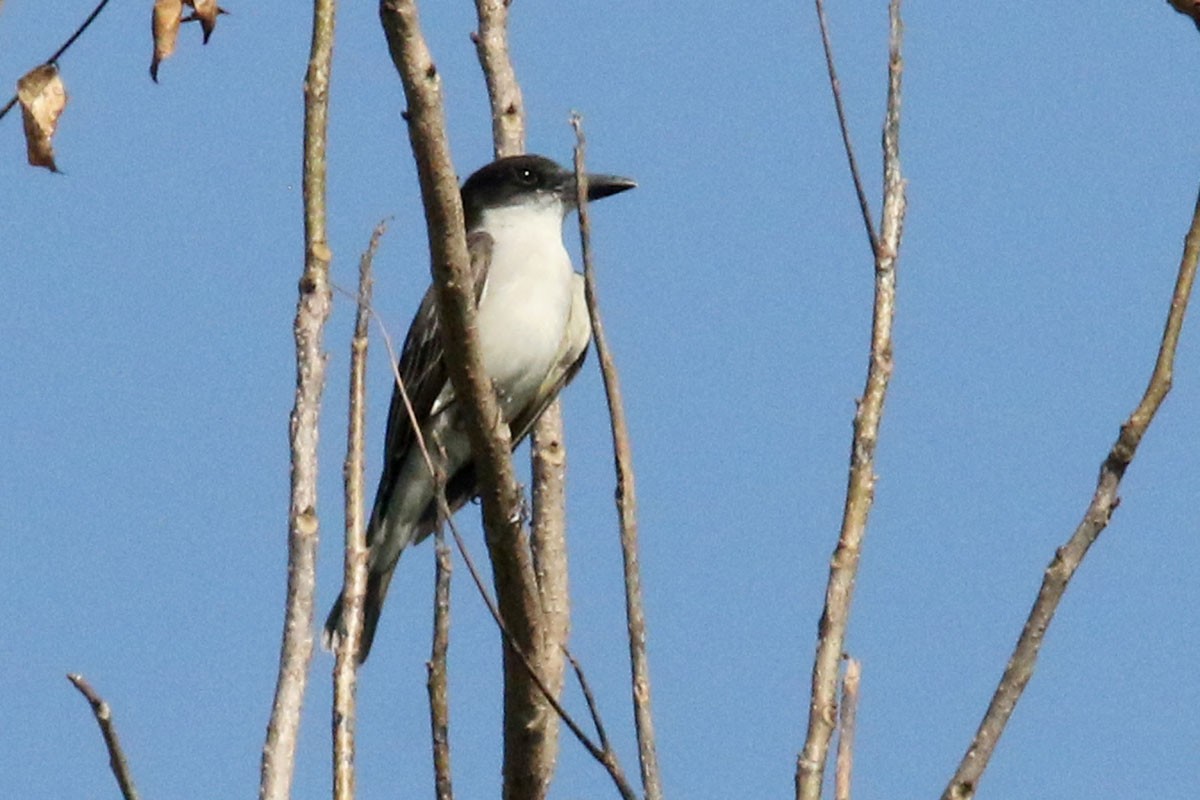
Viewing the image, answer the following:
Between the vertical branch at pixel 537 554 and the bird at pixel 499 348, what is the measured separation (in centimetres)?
40

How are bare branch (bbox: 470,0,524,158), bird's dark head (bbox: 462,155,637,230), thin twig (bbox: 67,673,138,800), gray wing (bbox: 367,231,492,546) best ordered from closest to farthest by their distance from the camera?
thin twig (bbox: 67,673,138,800), bare branch (bbox: 470,0,524,158), gray wing (bbox: 367,231,492,546), bird's dark head (bbox: 462,155,637,230)

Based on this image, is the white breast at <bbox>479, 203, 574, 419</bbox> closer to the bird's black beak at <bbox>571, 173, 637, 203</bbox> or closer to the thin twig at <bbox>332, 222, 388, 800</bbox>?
the bird's black beak at <bbox>571, 173, 637, 203</bbox>

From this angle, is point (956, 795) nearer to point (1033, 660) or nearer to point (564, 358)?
point (1033, 660)

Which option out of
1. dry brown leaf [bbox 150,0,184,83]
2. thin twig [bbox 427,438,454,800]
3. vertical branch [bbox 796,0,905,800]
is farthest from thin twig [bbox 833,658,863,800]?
dry brown leaf [bbox 150,0,184,83]

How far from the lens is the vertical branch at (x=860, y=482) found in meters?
3.29

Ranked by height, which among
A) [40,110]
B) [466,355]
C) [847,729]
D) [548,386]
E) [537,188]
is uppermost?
[537,188]

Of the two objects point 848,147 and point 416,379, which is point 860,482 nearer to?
point 848,147

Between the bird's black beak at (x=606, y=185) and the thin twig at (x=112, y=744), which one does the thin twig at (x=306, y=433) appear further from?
the bird's black beak at (x=606, y=185)

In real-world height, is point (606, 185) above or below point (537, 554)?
above

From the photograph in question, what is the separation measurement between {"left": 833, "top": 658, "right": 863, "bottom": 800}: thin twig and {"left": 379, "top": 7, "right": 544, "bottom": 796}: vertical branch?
64cm

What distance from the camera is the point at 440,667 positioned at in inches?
144

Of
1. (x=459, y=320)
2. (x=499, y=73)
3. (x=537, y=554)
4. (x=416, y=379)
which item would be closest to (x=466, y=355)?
(x=459, y=320)

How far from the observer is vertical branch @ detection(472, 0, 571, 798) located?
3.96 m

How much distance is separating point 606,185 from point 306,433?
4.33 meters
